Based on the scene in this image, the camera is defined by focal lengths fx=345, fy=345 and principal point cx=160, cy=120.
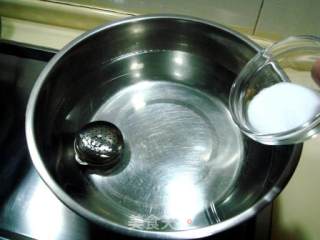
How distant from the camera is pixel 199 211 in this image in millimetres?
524

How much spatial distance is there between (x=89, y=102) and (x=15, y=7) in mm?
265

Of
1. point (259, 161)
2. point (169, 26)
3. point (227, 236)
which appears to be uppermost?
point (169, 26)

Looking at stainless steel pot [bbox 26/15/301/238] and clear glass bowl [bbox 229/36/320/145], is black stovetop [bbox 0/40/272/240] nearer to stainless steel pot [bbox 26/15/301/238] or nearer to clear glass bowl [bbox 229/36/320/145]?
stainless steel pot [bbox 26/15/301/238]

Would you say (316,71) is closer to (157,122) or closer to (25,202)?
(157,122)

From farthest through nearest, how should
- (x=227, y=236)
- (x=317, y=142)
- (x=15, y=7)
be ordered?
1. (x=15, y=7)
2. (x=317, y=142)
3. (x=227, y=236)

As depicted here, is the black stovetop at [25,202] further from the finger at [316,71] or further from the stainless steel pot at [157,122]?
the finger at [316,71]

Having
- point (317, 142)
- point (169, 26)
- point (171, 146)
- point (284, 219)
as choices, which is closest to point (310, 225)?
point (284, 219)

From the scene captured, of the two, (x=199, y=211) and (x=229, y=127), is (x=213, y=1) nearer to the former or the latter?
(x=229, y=127)

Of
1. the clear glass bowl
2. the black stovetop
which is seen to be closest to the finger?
the clear glass bowl

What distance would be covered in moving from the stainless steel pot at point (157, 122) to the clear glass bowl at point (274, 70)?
0.04m

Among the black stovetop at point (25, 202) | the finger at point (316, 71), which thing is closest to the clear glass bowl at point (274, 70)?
the finger at point (316, 71)

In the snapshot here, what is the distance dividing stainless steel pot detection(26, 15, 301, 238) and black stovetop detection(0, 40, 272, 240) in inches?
1.1

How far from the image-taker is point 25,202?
0.49 metres

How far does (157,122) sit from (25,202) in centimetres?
26
